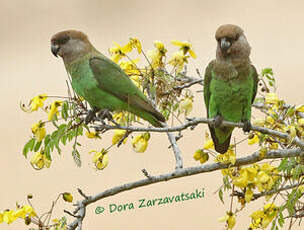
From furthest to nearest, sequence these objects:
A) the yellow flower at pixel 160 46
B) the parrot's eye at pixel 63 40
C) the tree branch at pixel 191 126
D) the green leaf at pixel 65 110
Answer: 1. the parrot's eye at pixel 63 40
2. the yellow flower at pixel 160 46
3. the green leaf at pixel 65 110
4. the tree branch at pixel 191 126

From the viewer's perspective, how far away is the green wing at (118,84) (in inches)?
57.4

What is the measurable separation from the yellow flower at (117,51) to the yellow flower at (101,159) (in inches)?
15.7

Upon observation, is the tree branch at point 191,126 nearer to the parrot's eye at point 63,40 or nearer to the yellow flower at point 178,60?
the yellow flower at point 178,60

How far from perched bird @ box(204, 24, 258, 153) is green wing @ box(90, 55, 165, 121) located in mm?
294

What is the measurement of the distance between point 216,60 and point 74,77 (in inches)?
22.1

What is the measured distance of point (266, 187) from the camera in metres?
1.29

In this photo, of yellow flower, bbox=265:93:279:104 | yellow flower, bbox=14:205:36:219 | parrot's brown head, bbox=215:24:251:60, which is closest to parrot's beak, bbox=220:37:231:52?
parrot's brown head, bbox=215:24:251:60

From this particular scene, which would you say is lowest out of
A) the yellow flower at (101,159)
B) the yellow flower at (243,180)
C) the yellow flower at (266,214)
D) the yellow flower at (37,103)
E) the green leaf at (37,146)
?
the yellow flower at (266,214)

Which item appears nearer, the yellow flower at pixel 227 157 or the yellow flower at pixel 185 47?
the yellow flower at pixel 227 157

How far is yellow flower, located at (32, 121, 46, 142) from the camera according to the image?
1321 millimetres

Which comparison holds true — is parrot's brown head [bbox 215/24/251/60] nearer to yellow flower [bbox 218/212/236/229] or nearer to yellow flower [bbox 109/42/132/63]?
yellow flower [bbox 109/42/132/63]

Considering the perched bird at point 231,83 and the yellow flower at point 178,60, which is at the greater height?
the yellow flower at point 178,60

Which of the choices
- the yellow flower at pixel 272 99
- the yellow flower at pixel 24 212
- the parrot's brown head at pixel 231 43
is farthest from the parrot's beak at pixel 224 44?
the yellow flower at pixel 24 212

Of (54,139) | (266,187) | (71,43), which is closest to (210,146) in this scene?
(266,187)
